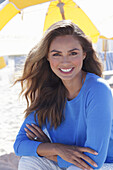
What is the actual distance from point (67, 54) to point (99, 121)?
0.52 meters

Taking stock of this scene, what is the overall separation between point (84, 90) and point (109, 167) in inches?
21.3

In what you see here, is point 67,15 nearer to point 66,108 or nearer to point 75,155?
point 66,108

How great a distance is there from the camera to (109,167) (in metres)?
1.68

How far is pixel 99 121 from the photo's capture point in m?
1.54

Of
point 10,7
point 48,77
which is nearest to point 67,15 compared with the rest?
point 10,7

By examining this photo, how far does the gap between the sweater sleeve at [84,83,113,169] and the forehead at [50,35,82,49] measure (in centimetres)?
35

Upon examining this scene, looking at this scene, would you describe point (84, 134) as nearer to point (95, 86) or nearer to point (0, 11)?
point (95, 86)

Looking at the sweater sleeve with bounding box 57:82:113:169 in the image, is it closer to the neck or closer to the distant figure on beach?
the distant figure on beach

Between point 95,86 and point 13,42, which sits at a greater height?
point 13,42

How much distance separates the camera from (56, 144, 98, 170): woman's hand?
1.58 meters

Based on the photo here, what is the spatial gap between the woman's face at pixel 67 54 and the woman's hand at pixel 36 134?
531mm

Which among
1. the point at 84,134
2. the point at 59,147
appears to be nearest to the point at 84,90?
the point at 84,134

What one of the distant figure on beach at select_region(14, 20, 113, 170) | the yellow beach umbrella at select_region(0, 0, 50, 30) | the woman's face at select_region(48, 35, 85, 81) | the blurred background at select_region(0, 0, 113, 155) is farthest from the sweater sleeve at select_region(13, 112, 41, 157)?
the yellow beach umbrella at select_region(0, 0, 50, 30)

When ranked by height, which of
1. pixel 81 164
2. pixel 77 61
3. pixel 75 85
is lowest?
pixel 81 164
